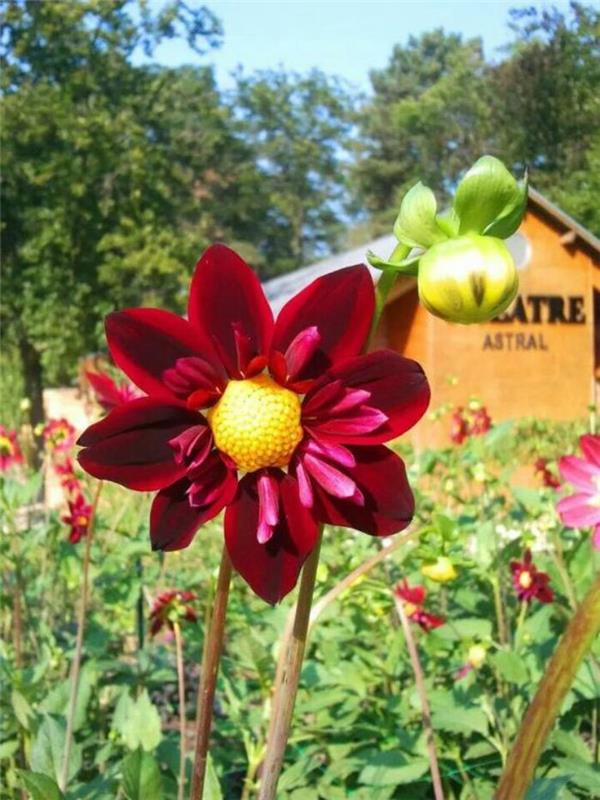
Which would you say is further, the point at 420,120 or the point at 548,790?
the point at 420,120

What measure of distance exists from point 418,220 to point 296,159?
20817 millimetres

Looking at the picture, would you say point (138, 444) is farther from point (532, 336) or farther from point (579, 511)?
point (532, 336)

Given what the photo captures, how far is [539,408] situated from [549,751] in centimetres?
673

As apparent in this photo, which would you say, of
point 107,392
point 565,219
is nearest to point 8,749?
point 107,392

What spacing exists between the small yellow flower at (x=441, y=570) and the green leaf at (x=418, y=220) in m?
0.35

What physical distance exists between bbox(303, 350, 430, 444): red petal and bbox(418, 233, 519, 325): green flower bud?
28mm

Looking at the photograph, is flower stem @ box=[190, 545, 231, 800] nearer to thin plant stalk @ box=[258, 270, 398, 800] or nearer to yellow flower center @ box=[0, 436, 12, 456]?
thin plant stalk @ box=[258, 270, 398, 800]

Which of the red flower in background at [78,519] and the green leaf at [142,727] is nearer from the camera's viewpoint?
the green leaf at [142,727]

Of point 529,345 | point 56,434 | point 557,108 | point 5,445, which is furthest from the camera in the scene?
point 529,345

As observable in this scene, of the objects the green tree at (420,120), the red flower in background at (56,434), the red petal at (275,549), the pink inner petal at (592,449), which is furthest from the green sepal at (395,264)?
the green tree at (420,120)

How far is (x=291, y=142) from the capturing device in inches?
803

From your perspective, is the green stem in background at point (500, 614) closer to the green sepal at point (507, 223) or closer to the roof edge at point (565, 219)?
the green sepal at point (507, 223)

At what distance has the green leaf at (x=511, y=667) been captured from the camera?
1.06 meters

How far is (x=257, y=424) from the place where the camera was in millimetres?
437
